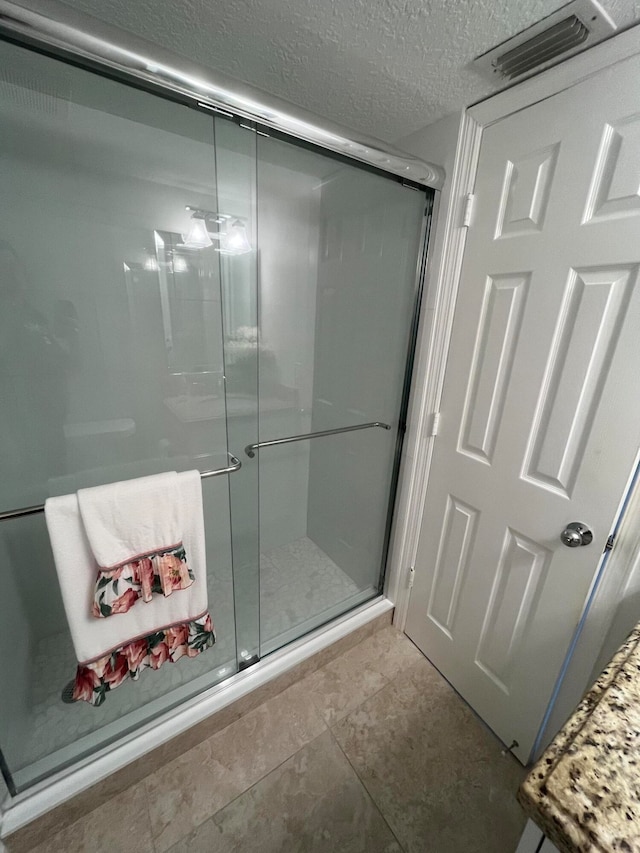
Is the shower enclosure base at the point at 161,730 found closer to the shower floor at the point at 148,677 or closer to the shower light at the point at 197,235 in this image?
the shower floor at the point at 148,677

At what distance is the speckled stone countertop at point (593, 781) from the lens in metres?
0.38

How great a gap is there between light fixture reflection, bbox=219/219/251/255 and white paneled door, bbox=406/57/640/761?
0.79m

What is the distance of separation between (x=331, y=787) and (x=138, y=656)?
745mm

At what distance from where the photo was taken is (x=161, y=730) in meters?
1.11

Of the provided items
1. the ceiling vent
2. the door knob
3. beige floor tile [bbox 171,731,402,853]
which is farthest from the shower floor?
the ceiling vent

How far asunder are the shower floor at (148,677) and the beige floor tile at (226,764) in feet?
0.58

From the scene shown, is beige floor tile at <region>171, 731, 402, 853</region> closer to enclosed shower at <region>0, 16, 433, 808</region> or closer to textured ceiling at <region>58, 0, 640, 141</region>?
enclosed shower at <region>0, 16, 433, 808</region>

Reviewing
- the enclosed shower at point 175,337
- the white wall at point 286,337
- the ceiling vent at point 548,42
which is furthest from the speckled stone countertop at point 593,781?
the white wall at point 286,337

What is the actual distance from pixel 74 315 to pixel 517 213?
154 centimetres

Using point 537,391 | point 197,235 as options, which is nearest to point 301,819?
point 537,391

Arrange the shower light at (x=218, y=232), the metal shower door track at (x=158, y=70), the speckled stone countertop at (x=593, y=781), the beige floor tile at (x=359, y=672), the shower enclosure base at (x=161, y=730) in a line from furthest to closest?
the beige floor tile at (x=359, y=672), the shower light at (x=218, y=232), the shower enclosure base at (x=161, y=730), the metal shower door track at (x=158, y=70), the speckled stone countertop at (x=593, y=781)

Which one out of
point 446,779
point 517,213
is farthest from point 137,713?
point 517,213

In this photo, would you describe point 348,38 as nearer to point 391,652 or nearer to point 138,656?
point 138,656

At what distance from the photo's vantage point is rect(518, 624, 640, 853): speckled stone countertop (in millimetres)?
381
